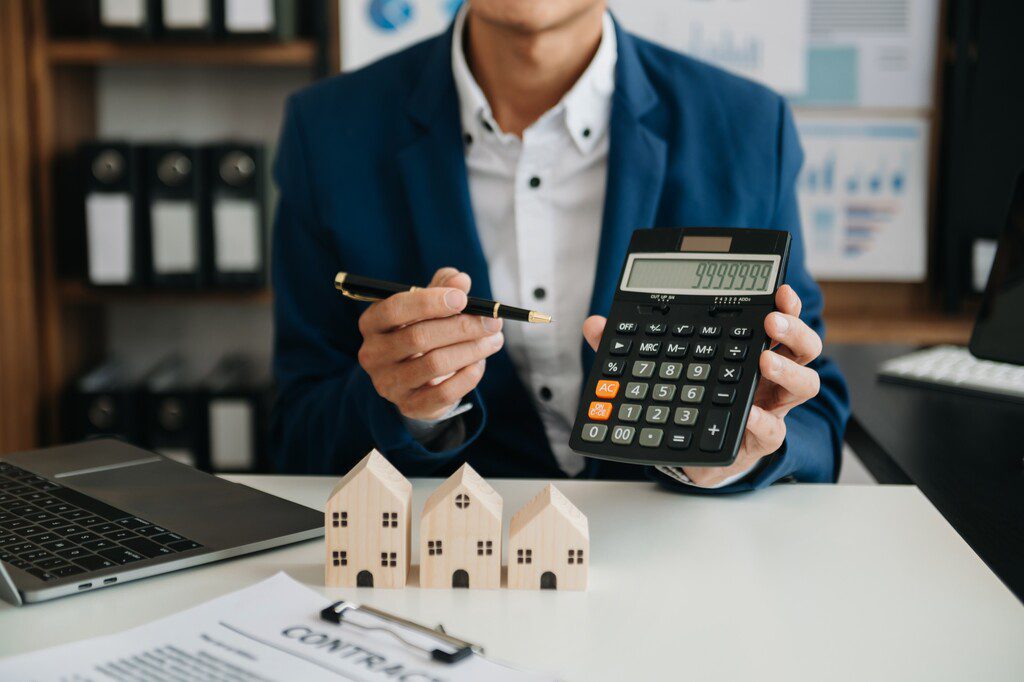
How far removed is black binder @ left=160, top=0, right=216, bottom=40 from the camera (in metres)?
1.99

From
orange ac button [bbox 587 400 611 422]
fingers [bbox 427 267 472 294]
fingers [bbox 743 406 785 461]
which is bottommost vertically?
fingers [bbox 743 406 785 461]

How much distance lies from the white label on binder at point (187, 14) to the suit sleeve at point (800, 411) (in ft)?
4.15

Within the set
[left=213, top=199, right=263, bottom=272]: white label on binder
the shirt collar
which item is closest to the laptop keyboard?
the shirt collar

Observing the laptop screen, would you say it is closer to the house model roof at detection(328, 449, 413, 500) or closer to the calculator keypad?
the calculator keypad

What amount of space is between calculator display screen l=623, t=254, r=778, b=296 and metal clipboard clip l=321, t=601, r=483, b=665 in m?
0.34

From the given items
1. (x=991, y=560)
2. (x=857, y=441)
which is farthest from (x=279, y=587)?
(x=857, y=441)

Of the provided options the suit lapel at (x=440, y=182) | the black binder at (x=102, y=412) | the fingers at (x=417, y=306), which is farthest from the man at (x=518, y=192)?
the black binder at (x=102, y=412)

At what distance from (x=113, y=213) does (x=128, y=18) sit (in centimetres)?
38

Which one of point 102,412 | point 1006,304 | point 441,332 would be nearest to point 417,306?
point 441,332

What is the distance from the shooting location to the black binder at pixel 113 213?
78.5 inches

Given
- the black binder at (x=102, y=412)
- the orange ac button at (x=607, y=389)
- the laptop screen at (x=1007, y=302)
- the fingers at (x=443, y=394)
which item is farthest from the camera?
the black binder at (x=102, y=412)

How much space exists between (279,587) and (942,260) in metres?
1.86

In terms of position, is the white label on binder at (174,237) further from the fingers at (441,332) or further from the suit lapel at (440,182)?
the fingers at (441,332)

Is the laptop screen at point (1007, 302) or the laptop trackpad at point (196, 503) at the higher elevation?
the laptop screen at point (1007, 302)
